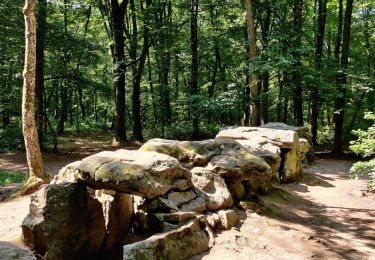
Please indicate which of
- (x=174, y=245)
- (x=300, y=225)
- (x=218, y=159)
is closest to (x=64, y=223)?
(x=174, y=245)

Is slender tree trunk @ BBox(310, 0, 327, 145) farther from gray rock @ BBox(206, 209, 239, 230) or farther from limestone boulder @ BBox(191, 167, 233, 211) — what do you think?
gray rock @ BBox(206, 209, 239, 230)

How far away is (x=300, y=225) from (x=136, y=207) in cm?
342

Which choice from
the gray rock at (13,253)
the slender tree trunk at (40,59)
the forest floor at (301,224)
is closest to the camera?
the gray rock at (13,253)

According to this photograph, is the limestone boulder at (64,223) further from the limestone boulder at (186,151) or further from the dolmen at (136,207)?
the limestone boulder at (186,151)

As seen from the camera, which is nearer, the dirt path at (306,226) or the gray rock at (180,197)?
the dirt path at (306,226)

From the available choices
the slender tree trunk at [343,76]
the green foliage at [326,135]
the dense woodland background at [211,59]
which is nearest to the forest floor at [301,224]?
the dense woodland background at [211,59]

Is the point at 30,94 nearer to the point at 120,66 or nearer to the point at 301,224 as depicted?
the point at 301,224

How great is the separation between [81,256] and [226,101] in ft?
34.6

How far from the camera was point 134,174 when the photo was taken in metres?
5.64

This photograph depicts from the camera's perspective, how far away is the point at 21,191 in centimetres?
863

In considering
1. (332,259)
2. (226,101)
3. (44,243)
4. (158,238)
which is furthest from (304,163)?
(44,243)

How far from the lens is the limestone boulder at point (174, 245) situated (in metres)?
Result: 5.09

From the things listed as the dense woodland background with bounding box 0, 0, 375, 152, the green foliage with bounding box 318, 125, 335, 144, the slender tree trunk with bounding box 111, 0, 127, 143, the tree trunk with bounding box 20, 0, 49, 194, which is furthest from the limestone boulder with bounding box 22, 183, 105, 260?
the green foliage with bounding box 318, 125, 335, 144

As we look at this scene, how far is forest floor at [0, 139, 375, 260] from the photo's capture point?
611 centimetres
